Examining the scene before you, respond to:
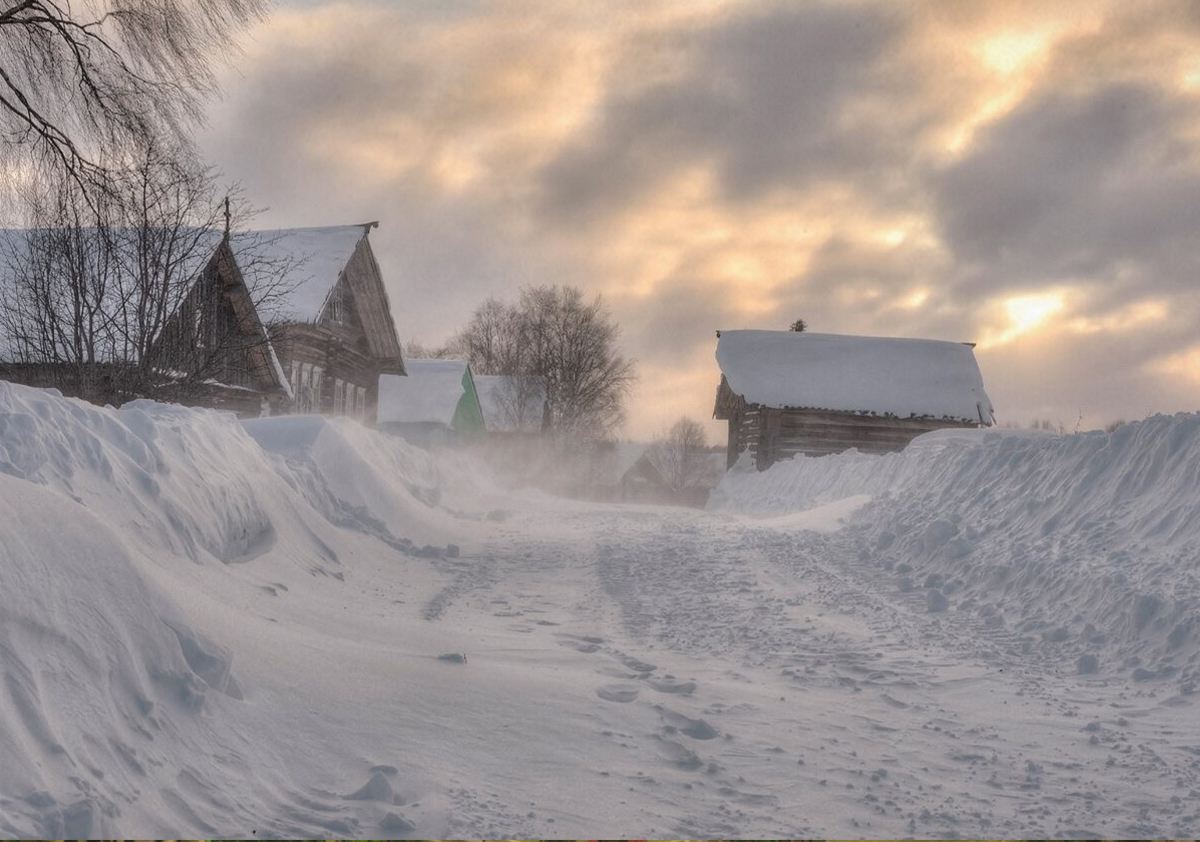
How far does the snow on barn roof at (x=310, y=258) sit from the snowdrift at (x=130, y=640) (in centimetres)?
1502

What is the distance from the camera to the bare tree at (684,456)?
251ft

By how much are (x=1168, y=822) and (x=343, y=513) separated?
826 cm

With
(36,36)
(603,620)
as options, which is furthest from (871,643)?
(36,36)

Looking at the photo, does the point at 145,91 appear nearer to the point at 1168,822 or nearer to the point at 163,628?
the point at 163,628

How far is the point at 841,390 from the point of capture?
28.5m

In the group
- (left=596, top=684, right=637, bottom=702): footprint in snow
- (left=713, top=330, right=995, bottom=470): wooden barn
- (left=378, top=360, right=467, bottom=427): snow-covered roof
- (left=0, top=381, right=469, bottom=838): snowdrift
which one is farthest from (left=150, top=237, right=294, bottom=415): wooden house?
(left=378, top=360, right=467, bottom=427): snow-covered roof

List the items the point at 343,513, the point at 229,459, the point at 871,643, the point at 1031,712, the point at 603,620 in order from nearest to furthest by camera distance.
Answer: the point at 1031,712
the point at 871,643
the point at 603,620
the point at 229,459
the point at 343,513

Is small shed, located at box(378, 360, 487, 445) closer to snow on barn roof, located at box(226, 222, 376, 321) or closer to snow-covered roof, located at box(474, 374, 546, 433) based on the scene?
snow-covered roof, located at box(474, 374, 546, 433)

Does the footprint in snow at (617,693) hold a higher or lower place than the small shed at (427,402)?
lower

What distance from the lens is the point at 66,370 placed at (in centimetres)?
1304

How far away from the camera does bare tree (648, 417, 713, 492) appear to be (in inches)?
3014

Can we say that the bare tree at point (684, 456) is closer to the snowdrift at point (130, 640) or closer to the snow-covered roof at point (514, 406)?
the snow-covered roof at point (514, 406)

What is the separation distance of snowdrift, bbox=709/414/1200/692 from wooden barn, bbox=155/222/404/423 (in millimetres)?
10194

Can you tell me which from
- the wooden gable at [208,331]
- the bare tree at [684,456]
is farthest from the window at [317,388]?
the bare tree at [684,456]
